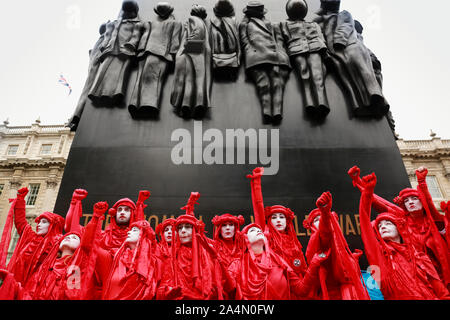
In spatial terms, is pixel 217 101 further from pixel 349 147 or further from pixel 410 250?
pixel 410 250

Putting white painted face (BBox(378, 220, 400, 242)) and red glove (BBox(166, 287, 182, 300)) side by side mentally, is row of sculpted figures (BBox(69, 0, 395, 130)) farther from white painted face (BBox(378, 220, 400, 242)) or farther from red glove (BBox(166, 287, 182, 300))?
red glove (BBox(166, 287, 182, 300))

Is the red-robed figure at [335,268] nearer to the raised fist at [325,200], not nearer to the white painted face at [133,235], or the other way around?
the raised fist at [325,200]

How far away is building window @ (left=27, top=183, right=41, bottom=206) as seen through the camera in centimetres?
2302

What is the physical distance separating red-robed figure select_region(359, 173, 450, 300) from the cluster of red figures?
0.01m

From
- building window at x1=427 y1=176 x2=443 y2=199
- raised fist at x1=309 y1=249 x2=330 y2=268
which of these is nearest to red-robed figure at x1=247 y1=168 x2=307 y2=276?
raised fist at x1=309 y1=249 x2=330 y2=268

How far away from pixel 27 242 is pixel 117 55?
525 cm

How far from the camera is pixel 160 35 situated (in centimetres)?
789

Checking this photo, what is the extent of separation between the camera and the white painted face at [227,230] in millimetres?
4477

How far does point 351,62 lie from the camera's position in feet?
24.2

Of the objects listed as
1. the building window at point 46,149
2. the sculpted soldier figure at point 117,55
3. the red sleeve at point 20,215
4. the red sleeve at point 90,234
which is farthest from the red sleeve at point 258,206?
the building window at point 46,149
